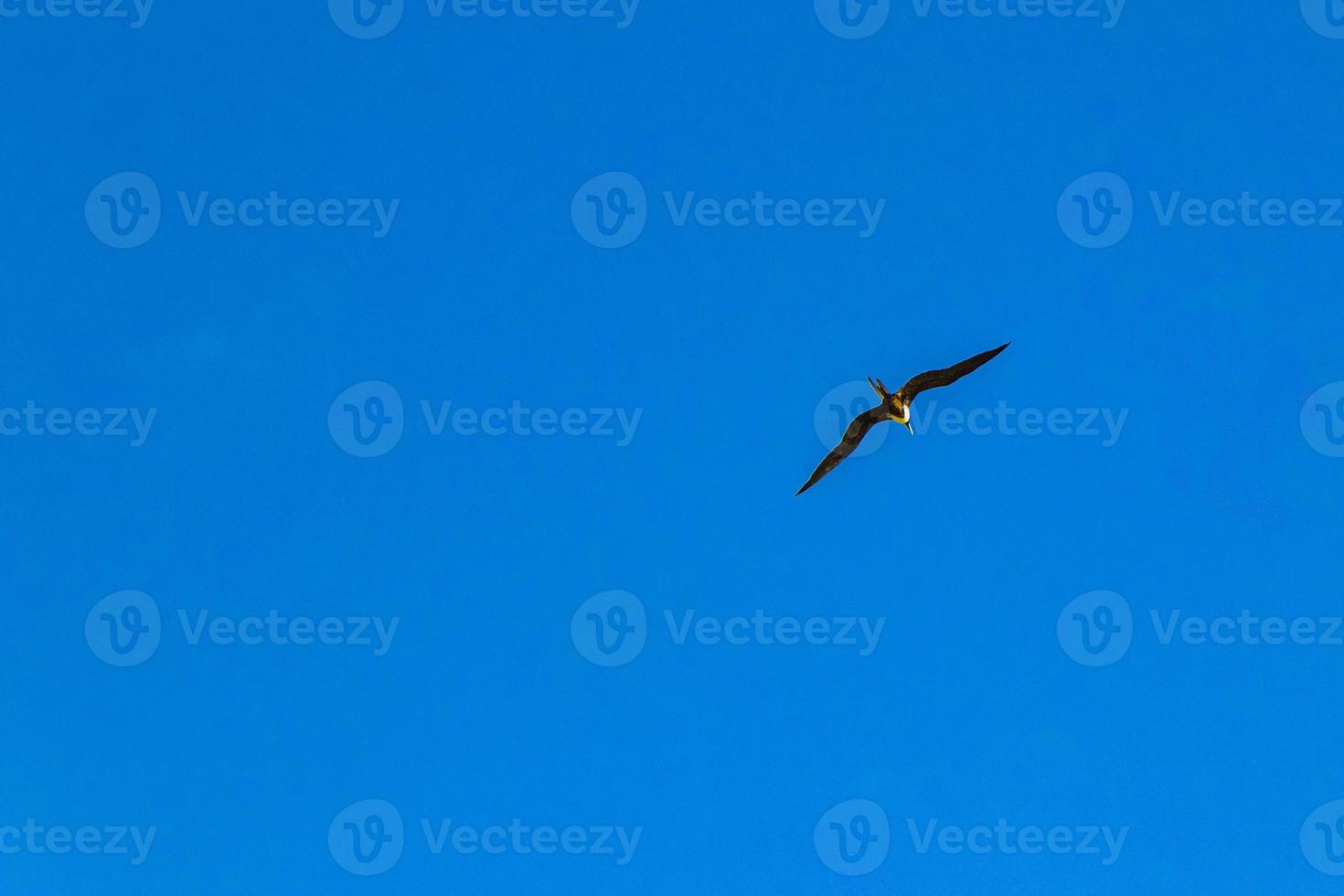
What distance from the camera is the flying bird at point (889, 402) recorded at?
391 cm

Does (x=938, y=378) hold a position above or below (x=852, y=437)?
above

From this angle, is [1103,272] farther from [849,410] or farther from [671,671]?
[671,671]

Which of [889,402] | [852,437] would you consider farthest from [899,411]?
[852,437]

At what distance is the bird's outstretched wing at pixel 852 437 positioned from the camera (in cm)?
394

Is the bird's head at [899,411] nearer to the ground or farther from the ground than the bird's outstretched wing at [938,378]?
nearer to the ground

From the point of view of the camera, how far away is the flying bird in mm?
3914

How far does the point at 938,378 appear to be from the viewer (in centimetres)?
395

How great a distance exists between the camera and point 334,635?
13.5 ft

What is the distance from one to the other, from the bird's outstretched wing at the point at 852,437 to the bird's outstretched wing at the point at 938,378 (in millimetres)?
100

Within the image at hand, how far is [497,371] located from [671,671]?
123 centimetres

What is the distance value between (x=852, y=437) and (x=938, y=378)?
1.16 feet

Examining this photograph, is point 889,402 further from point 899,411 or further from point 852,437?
point 852,437

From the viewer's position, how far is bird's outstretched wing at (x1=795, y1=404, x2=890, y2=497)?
3.94m

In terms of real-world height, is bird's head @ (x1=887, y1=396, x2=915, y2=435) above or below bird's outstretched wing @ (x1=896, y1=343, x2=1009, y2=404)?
below
